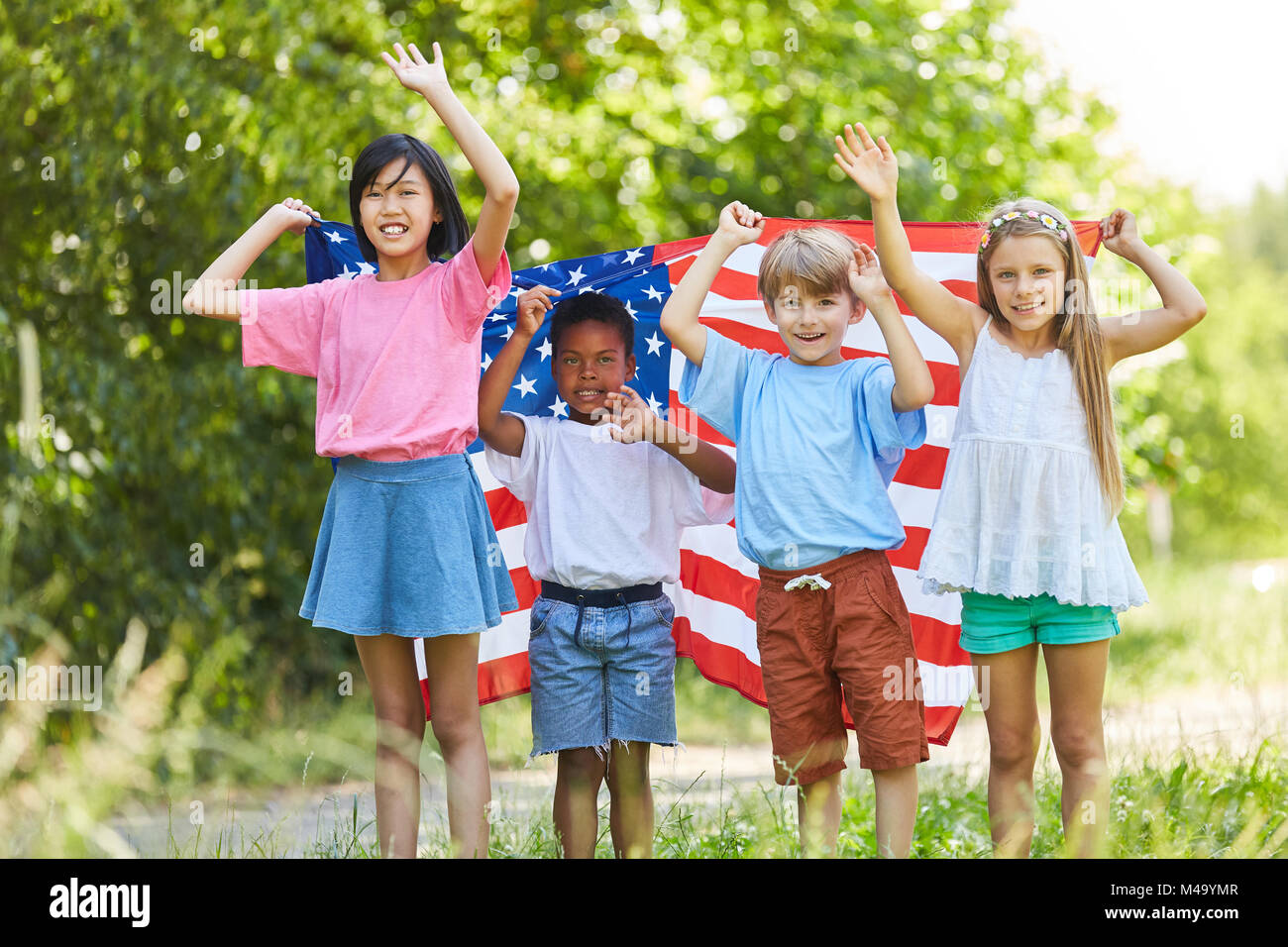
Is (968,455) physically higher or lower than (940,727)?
higher

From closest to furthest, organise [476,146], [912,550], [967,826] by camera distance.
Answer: [476,146]
[912,550]
[967,826]

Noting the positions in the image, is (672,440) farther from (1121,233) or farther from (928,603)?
(1121,233)

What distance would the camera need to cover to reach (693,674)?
9500 millimetres

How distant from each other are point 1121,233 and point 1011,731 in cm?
135

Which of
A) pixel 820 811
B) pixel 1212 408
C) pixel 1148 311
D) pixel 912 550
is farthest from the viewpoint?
pixel 1212 408

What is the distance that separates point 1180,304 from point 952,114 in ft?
18.7

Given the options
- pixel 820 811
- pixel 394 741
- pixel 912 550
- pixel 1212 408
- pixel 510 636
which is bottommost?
pixel 820 811

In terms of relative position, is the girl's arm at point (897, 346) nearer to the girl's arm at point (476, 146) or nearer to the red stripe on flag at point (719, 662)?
the girl's arm at point (476, 146)

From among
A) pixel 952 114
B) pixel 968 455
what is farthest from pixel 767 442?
pixel 952 114

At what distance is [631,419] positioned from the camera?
345 centimetres

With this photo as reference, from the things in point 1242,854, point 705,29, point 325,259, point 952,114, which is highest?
point 705,29

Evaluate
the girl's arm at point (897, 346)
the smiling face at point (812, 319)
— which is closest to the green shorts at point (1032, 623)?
the girl's arm at point (897, 346)

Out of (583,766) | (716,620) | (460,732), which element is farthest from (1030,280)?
(460,732)

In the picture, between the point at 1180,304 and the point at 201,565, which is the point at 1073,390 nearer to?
the point at 1180,304
